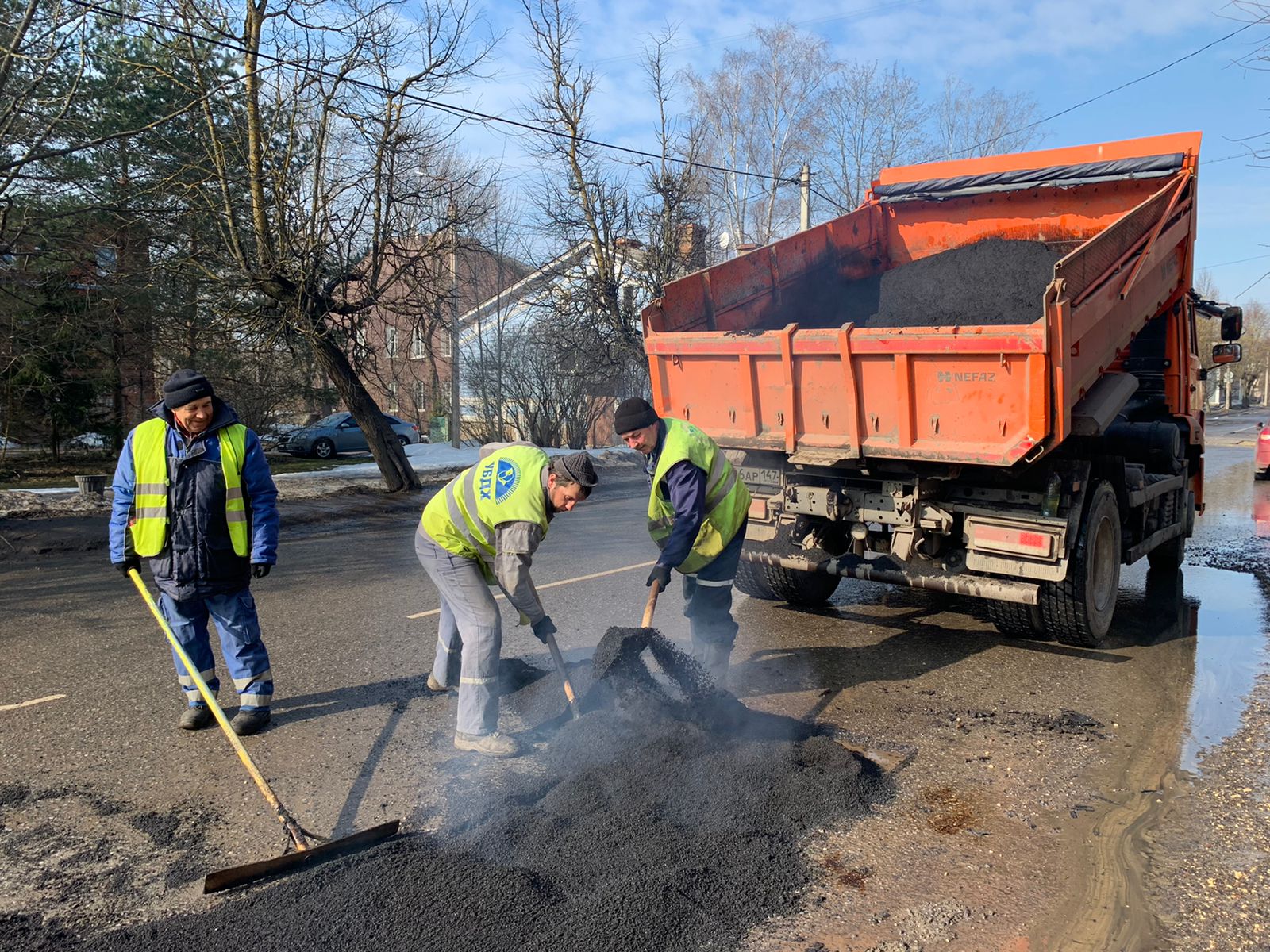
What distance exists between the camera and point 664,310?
248 inches

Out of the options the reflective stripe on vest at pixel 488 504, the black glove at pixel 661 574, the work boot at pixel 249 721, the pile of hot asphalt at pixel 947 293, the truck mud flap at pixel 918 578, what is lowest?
the work boot at pixel 249 721

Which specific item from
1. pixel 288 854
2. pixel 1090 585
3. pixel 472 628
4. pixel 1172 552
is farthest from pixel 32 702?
pixel 1172 552

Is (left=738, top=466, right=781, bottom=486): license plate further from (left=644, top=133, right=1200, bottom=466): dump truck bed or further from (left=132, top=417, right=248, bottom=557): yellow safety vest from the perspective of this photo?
(left=132, top=417, right=248, bottom=557): yellow safety vest

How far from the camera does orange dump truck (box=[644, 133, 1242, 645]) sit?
5.09 meters

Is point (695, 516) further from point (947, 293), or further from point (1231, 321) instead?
point (1231, 321)

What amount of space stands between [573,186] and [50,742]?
16205mm

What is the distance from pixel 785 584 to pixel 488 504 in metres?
3.19

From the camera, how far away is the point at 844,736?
4.32 metres

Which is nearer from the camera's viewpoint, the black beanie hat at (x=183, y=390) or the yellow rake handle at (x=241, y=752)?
the yellow rake handle at (x=241, y=752)

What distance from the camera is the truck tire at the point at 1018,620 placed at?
221 inches

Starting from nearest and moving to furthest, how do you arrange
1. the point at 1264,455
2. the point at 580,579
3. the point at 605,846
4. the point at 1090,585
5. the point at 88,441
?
the point at 605,846 < the point at 1090,585 < the point at 580,579 < the point at 1264,455 < the point at 88,441

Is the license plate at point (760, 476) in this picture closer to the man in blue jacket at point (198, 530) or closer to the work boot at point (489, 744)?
the work boot at point (489, 744)

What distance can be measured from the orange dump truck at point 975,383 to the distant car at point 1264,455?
10.4m

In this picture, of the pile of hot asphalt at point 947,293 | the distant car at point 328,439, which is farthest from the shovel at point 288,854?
the distant car at point 328,439
